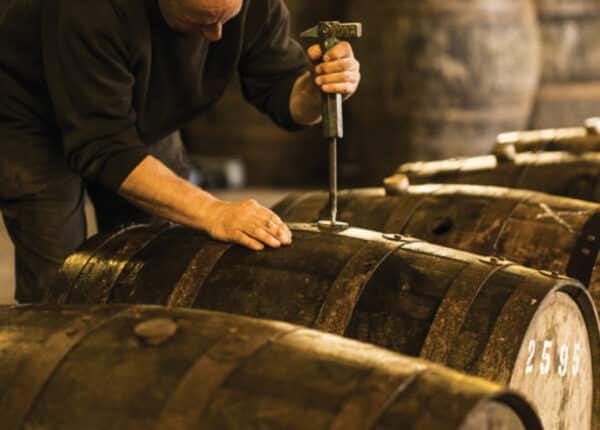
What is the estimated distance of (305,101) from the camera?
3.27 metres

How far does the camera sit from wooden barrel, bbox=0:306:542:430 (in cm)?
166

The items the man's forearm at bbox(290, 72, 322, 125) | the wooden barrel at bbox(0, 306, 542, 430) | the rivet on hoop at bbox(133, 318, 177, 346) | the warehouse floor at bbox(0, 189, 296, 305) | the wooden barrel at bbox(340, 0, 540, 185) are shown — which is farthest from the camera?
the wooden barrel at bbox(340, 0, 540, 185)

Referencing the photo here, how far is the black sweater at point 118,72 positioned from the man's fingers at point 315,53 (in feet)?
1.17

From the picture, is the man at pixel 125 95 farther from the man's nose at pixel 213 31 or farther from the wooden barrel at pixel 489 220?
the wooden barrel at pixel 489 220

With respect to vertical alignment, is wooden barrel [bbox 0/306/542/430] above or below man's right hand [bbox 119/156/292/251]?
below

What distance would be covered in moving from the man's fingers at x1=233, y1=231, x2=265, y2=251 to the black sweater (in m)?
0.40

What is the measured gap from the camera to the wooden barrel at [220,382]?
5.46 feet

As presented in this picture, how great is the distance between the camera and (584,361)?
254cm

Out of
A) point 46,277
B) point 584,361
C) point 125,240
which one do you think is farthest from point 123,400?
point 46,277

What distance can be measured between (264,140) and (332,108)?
19.2 ft

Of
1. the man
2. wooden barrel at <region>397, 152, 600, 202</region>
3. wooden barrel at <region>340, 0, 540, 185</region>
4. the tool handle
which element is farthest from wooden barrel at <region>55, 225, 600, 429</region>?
wooden barrel at <region>340, 0, 540, 185</region>

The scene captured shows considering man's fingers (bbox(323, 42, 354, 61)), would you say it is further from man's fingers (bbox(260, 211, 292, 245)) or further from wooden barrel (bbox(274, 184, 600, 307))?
wooden barrel (bbox(274, 184, 600, 307))

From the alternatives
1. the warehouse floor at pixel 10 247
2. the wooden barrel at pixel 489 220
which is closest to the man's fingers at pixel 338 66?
the wooden barrel at pixel 489 220

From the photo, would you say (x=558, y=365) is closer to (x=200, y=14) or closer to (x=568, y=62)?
(x=200, y=14)
